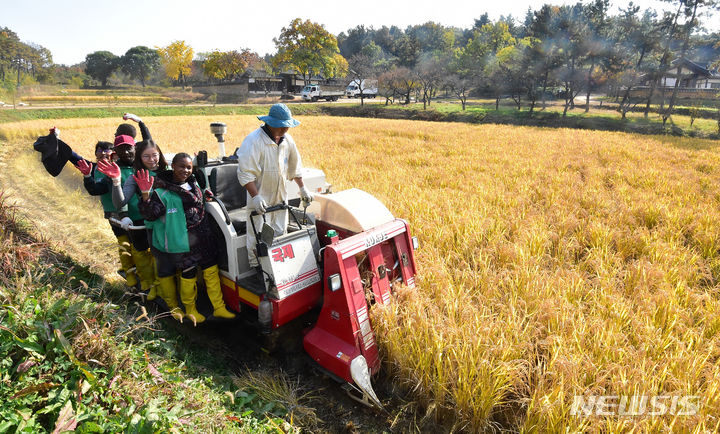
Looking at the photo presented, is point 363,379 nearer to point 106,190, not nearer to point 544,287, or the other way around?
point 544,287

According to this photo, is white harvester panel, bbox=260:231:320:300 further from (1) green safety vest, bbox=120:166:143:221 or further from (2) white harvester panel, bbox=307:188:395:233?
(1) green safety vest, bbox=120:166:143:221

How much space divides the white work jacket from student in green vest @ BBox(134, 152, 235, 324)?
49cm

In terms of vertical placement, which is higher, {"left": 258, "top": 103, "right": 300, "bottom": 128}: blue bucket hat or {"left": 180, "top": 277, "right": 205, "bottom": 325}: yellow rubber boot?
{"left": 258, "top": 103, "right": 300, "bottom": 128}: blue bucket hat

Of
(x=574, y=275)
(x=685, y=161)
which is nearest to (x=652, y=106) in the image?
(x=685, y=161)

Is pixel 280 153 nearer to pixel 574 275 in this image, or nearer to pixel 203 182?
pixel 203 182

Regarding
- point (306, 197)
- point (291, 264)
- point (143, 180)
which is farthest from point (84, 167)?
point (291, 264)

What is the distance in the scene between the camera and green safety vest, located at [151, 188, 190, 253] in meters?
3.37

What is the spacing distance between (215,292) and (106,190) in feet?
6.09

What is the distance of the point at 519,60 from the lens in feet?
112

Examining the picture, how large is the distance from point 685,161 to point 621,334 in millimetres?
12074

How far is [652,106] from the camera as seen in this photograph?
35000 mm

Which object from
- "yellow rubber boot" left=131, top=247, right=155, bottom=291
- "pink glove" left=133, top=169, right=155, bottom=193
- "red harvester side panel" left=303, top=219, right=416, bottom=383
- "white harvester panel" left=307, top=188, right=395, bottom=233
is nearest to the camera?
"red harvester side panel" left=303, top=219, right=416, bottom=383


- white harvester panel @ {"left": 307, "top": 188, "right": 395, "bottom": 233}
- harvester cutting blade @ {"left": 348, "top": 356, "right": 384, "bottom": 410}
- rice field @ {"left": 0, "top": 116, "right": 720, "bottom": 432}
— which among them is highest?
white harvester panel @ {"left": 307, "top": 188, "right": 395, "bottom": 233}

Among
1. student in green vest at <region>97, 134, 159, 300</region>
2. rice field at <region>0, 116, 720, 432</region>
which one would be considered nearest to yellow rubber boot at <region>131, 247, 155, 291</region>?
student in green vest at <region>97, 134, 159, 300</region>
